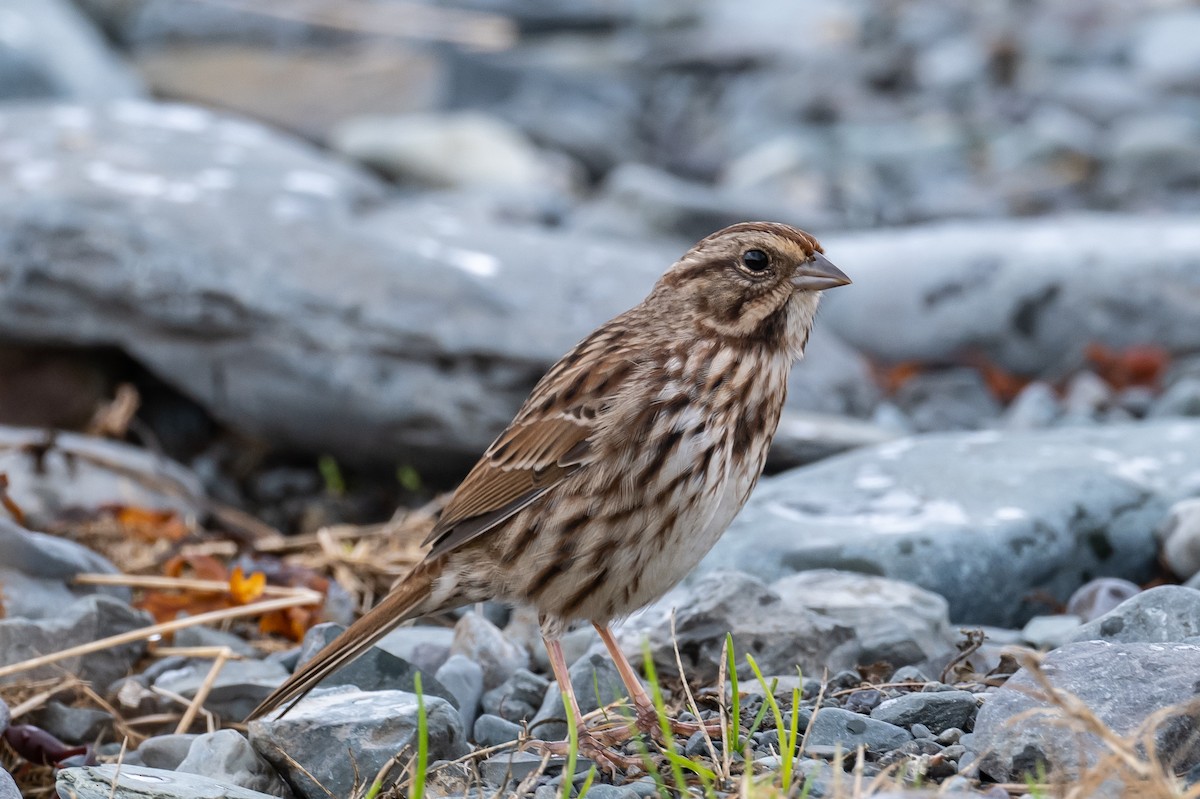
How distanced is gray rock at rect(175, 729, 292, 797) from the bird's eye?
68.7 inches

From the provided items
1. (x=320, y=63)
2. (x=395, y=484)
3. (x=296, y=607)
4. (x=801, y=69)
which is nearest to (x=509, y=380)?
(x=395, y=484)

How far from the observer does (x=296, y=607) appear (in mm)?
4910

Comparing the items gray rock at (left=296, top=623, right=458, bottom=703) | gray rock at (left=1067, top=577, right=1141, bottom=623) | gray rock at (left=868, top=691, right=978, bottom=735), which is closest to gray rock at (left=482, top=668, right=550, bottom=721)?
gray rock at (left=296, top=623, right=458, bottom=703)

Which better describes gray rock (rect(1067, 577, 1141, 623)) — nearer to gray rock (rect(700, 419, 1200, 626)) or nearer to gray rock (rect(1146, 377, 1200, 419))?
gray rock (rect(700, 419, 1200, 626))

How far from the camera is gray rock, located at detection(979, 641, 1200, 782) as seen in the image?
9.62ft

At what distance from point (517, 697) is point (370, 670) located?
42cm

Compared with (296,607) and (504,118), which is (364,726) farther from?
(504,118)

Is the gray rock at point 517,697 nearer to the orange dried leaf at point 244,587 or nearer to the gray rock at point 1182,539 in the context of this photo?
the orange dried leaf at point 244,587

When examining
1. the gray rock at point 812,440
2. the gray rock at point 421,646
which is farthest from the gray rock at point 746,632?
the gray rock at point 812,440

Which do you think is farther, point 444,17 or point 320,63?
point 444,17

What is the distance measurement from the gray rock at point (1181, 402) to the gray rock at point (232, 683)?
14.1 feet

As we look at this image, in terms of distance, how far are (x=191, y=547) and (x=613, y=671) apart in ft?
6.69

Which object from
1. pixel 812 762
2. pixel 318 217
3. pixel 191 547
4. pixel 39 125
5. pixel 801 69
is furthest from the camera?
pixel 801 69

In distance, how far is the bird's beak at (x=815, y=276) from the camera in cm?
391
